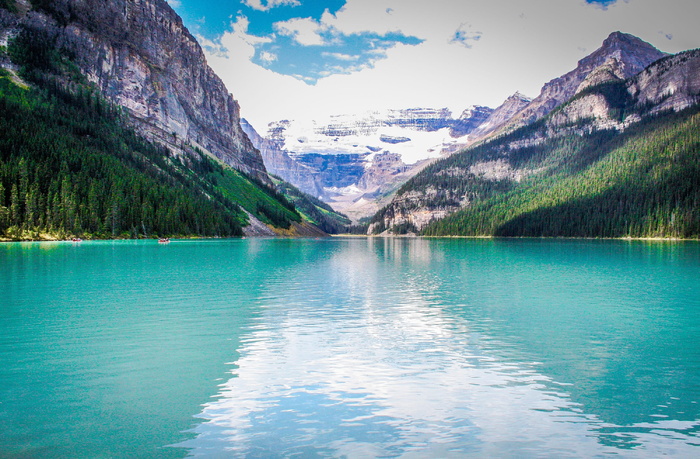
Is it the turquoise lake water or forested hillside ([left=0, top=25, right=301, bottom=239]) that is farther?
forested hillside ([left=0, top=25, right=301, bottom=239])

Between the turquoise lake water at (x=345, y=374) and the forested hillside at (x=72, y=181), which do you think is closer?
the turquoise lake water at (x=345, y=374)

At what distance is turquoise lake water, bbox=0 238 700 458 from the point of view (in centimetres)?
1233

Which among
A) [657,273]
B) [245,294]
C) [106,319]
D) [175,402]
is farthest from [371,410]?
[657,273]

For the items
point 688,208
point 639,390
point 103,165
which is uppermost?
point 103,165

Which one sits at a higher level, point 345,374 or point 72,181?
point 72,181

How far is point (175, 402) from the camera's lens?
595 inches

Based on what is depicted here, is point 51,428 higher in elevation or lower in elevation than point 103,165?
lower

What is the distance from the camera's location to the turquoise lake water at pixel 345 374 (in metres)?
12.3

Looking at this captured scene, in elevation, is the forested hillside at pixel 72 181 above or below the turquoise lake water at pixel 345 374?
above

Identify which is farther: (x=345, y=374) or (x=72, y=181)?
(x=72, y=181)

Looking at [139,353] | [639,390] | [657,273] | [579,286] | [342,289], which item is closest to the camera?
[639,390]

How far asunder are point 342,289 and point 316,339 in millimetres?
19387

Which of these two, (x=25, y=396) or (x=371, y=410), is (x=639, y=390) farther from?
(x=25, y=396)

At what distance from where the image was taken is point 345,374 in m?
18.3
